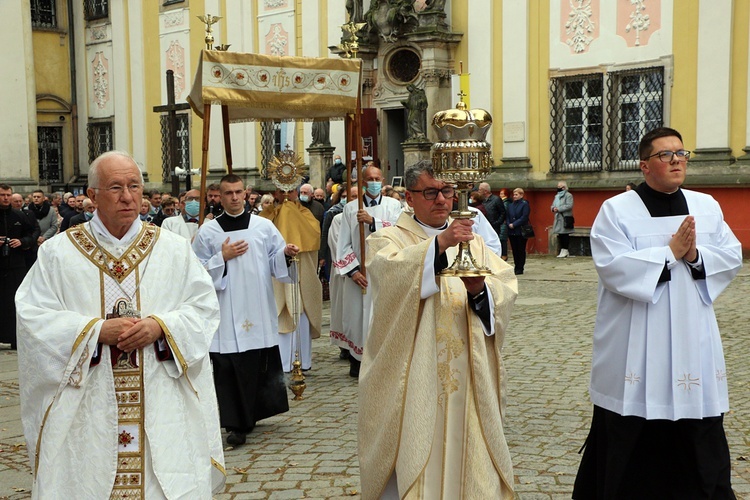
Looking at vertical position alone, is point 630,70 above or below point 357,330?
above

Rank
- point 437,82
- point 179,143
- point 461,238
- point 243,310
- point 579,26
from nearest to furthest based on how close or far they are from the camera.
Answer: point 461,238
point 243,310
point 579,26
point 437,82
point 179,143

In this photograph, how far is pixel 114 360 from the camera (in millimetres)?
4238

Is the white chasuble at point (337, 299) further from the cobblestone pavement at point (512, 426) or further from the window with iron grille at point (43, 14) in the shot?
the window with iron grille at point (43, 14)

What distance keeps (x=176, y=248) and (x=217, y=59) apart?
405 cm

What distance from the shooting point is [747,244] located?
711 inches

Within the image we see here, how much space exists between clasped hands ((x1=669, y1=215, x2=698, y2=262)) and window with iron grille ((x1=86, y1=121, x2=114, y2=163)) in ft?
87.6

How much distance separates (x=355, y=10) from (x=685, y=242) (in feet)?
62.7

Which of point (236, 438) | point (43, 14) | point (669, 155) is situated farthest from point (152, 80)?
point (669, 155)

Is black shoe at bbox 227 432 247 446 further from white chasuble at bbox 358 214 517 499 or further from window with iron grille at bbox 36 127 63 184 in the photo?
window with iron grille at bbox 36 127 63 184

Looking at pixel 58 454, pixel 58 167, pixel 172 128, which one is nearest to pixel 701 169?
pixel 172 128

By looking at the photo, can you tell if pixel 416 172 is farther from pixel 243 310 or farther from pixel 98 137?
pixel 98 137

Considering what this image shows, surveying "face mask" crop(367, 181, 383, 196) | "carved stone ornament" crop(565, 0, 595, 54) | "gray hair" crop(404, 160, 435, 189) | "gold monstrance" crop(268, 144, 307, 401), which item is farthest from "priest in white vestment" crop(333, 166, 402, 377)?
"carved stone ornament" crop(565, 0, 595, 54)

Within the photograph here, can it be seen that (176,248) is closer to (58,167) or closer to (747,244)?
(747,244)

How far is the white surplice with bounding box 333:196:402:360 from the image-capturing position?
30.8ft
